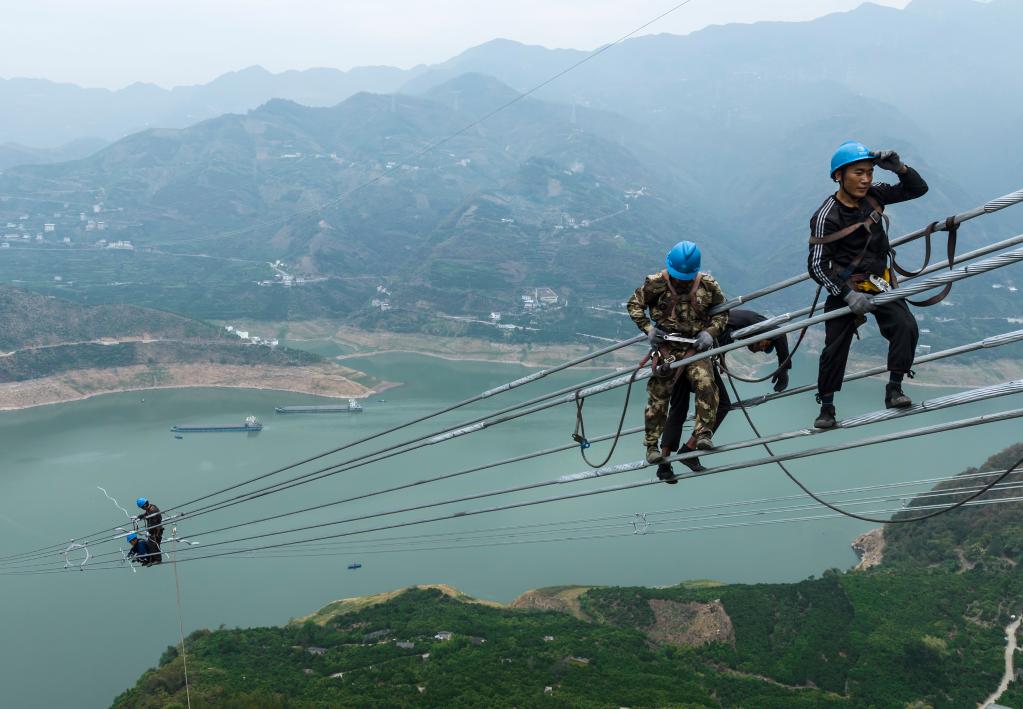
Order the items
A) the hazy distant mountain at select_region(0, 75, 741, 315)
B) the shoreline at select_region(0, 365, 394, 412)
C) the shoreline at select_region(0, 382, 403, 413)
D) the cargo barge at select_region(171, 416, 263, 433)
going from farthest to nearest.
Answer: the hazy distant mountain at select_region(0, 75, 741, 315) → the shoreline at select_region(0, 382, 403, 413) → the shoreline at select_region(0, 365, 394, 412) → the cargo barge at select_region(171, 416, 263, 433)

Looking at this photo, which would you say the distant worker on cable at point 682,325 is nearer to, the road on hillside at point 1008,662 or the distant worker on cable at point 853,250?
the distant worker on cable at point 853,250

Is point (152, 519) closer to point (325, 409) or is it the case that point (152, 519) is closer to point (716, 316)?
point (716, 316)

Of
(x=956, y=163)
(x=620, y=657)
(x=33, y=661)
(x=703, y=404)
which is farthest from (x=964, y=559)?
(x=956, y=163)

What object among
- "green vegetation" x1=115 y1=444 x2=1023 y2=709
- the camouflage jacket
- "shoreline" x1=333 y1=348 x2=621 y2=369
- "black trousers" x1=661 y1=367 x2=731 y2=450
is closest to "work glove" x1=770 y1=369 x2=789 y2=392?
"black trousers" x1=661 y1=367 x2=731 y2=450

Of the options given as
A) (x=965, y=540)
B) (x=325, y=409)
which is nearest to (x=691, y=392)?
(x=965, y=540)

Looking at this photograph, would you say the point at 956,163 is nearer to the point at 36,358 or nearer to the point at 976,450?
the point at 976,450

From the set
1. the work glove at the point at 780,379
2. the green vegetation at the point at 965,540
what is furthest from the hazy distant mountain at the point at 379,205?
the work glove at the point at 780,379

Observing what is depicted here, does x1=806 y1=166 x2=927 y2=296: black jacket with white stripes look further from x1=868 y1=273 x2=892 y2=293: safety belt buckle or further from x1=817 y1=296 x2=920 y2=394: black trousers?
x1=817 y1=296 x2=920 y2=394: black trousers
